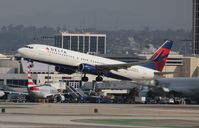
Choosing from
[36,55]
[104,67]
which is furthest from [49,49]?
[104,67]

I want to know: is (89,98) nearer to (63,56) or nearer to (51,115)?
(63,56)

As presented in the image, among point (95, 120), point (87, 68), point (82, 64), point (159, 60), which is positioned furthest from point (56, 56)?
point (95, 120)

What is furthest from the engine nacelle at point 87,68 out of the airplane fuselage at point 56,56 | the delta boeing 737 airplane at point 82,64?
the airplane fuselage at point 56,56

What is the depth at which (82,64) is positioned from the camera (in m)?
139

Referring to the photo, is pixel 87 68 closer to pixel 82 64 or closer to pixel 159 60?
pixel 82 64

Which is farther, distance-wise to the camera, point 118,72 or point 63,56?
point 118,72

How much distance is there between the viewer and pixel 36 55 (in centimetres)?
13525

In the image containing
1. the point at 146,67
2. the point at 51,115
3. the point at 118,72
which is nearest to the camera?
the point at 51,115

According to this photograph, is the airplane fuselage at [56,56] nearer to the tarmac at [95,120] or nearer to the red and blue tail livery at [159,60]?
the red and blue tail livery at [159,60]

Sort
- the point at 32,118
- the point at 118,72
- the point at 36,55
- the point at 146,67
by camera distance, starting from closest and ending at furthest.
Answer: the point at 32,118 < the point at 36,55 < the point at 118,72 < the point at 146,67

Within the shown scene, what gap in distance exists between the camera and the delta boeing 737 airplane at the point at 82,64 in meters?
136

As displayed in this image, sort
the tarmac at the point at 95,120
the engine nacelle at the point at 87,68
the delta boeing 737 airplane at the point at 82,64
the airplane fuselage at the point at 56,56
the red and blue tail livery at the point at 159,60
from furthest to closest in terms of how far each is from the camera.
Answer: the red and blue tail livery at the point at 159,60 < the engine nacelle at the point at 87,68 < the delta boeing 737 airplane at the point at 82,64 < the airplane fuselage at the point at 56,56 < the tarmac at the point at 95,120

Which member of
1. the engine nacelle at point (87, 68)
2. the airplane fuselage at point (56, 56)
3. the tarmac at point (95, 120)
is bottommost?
the tarmac at point (95, 120)

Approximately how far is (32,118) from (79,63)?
5182cm
